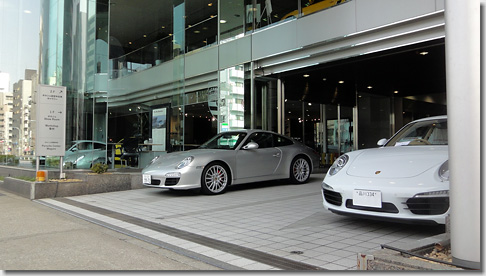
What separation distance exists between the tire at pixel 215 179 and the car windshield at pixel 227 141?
59 centimetres

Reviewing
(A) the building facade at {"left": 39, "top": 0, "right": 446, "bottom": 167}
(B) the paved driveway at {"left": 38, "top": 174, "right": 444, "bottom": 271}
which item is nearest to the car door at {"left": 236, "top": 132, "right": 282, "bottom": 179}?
(B) the paved driveway at {"left": 38, "top": 174, "right": 444, "bottom": 271}

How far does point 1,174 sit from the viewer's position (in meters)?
13.2

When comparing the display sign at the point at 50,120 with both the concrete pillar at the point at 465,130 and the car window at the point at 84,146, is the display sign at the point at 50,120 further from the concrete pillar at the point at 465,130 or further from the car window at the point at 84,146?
the concrete pillar at the point at 465,130

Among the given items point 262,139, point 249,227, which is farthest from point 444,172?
point 262,139

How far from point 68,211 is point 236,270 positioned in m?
4.20

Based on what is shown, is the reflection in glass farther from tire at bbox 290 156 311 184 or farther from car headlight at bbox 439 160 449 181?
car headlight at bbox 439 160 449 181

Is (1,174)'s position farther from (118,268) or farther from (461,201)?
(461,201)

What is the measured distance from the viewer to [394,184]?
3838 mm

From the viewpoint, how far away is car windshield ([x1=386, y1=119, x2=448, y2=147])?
16.2 ft

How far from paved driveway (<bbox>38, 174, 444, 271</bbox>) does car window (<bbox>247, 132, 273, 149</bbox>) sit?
3.88 feet

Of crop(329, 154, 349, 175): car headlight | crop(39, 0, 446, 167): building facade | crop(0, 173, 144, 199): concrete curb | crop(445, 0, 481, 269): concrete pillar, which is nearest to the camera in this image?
crop(445, 0, 481, 269): concrete pillar

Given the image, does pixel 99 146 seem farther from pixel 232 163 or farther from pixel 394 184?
pixel 394 184

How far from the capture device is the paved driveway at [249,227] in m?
3.51

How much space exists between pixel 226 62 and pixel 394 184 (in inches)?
437
